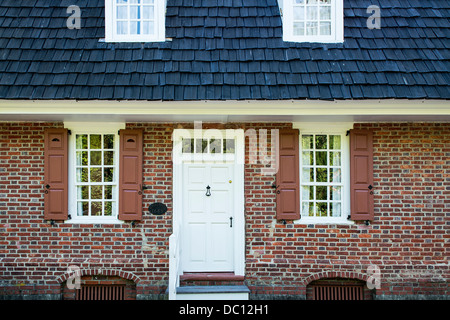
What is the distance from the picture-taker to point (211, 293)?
18.7 feet

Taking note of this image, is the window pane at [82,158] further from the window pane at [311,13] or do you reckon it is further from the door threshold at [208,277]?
the window pane at [311,13]

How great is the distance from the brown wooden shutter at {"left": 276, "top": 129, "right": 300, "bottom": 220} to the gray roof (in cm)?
106

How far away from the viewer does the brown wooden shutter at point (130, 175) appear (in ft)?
20.5

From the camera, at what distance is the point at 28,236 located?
20.5 ft

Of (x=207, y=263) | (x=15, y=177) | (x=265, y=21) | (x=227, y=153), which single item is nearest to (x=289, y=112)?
(x=227, y=153)

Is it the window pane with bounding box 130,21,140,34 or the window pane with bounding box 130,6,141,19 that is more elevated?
the window pane with bounding box 130,6,141,19

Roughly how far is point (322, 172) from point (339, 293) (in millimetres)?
2025

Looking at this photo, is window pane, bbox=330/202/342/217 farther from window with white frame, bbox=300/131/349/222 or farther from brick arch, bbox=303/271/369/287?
brick arch, bbox=303/271/369/287

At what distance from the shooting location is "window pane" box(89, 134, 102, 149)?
644 centimetres

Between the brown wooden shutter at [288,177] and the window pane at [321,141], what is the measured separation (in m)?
0.41

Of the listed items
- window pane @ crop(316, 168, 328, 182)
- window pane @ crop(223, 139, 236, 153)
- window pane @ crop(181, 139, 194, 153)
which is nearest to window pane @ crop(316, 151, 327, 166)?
window pane @ crop(316, 168, 328, 182)

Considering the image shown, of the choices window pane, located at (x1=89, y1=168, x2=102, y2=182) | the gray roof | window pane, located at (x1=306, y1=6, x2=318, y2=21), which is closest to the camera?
the gray roof

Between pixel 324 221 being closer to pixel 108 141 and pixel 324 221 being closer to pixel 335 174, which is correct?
pixel 335 174

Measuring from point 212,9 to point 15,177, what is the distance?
430cm
